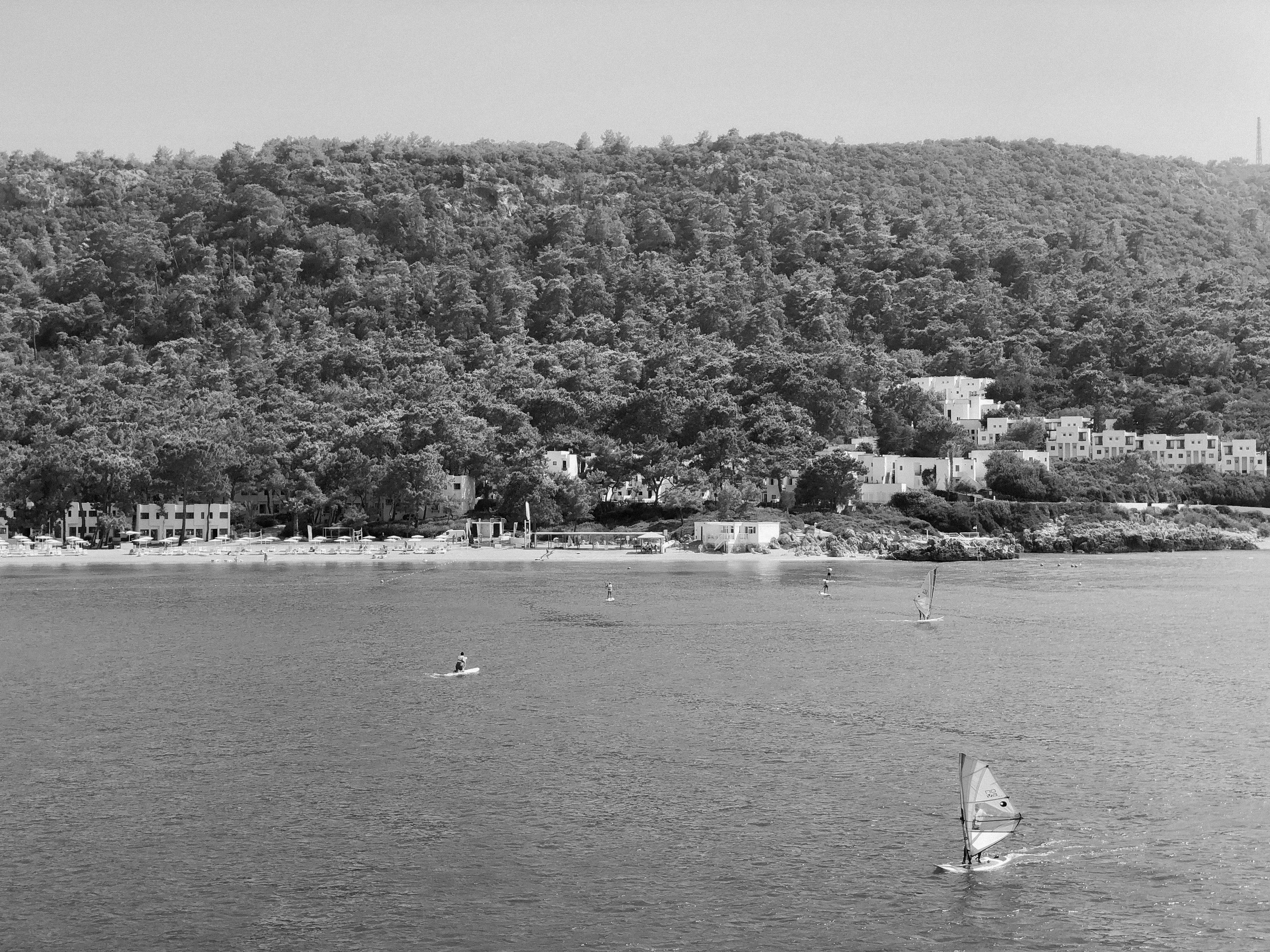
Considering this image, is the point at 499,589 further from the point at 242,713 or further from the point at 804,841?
the point at 804,841

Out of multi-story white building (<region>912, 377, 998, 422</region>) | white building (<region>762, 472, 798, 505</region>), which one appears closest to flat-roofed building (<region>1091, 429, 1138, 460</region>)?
multi-story white building (<region>912, 377, 998, 422</region>)

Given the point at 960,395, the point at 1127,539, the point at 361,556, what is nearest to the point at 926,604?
the point at 361,556

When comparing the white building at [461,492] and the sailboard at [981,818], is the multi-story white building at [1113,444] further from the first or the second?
the sailboard at [981,818]

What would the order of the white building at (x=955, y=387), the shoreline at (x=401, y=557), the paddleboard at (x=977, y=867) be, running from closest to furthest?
1. the paddleboard at (x=977, y=867)
2. the shoreline at (x=401, y=557)
3. the white building at (x=955, y=387)

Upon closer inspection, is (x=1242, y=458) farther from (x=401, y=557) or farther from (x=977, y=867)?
(x=977, y=867)

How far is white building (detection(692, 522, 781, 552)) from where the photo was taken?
10669cm

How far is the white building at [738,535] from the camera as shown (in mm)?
106688

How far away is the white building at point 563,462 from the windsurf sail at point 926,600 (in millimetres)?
59659

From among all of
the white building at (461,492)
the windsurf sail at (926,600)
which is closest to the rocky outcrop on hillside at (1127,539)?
the white building at (461,492)

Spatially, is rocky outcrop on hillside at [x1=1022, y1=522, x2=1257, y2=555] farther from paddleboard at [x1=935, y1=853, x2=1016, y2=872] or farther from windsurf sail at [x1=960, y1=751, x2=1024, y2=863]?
paddleboard at [x1=935, y1=853, x2=1016, y2=872]

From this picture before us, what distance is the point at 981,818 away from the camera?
24.7 m

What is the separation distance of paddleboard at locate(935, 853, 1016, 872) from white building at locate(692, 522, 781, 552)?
81598 millimetres

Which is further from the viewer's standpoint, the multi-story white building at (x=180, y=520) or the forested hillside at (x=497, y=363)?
the multi-story white building at (x=180, y=520)

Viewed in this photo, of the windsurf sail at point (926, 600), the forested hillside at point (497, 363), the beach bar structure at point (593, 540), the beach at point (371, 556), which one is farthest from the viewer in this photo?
the forested hillside at point (497, 363)
